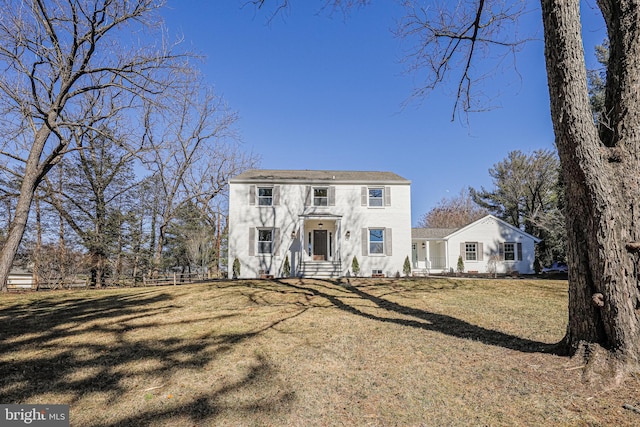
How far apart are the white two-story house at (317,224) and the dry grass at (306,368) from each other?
9.56 m

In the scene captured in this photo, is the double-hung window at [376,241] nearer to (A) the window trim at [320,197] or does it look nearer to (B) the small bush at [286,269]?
(A) the window trim at [320,197]

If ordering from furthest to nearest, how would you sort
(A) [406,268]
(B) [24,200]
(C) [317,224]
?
(C) [317,224] → (A) [406,268] → (B) [24,200]

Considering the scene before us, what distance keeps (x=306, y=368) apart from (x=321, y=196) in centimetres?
1430

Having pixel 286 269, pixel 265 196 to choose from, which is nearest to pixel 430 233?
pixel 286 269

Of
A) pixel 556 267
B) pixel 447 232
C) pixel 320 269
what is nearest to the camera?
pixel 320 269

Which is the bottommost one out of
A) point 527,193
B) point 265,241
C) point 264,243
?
point 264,243

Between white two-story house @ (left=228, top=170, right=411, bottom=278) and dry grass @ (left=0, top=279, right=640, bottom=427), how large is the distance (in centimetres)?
956

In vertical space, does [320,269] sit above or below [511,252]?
below

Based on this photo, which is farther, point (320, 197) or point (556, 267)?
point (556, 267)

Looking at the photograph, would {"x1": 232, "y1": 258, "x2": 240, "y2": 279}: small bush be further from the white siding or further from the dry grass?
the white siding

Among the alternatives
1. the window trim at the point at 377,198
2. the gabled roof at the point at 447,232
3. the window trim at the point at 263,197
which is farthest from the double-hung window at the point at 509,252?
the window trim at the point at 263,197

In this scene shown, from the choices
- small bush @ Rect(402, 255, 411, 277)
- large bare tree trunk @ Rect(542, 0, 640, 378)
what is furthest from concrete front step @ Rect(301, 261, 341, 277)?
large bare tree trunk @ Rect(542, 0, 640, 378)

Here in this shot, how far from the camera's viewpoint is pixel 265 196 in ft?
57.7

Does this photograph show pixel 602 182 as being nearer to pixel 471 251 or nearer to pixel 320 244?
pixel 320 244
